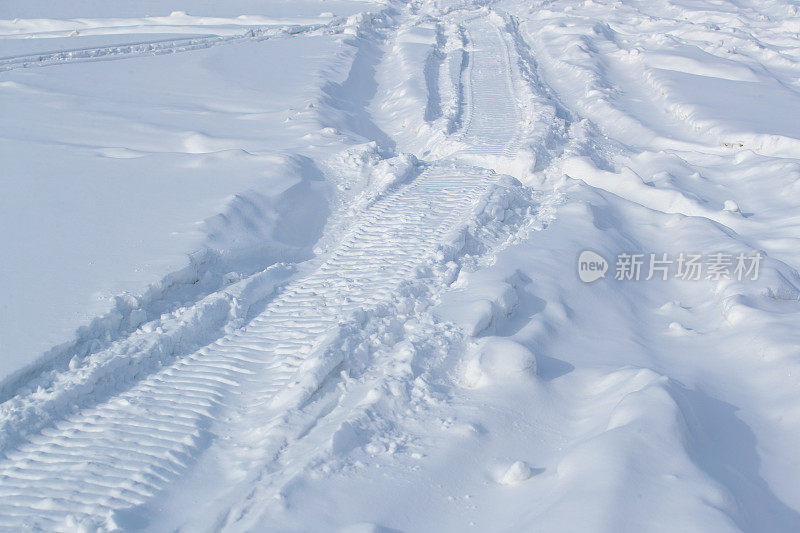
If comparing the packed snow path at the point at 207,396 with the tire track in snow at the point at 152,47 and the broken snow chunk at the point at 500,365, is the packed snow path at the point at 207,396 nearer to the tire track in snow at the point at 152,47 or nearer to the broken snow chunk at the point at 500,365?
the broken snow chunk at the point at 500,365

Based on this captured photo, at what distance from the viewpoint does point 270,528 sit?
297 centimetres

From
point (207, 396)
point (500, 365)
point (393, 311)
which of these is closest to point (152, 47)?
point (393, 311)

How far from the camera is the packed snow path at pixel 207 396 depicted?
325 centimetres

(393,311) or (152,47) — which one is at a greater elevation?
(152,47)

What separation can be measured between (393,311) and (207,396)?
142 cm

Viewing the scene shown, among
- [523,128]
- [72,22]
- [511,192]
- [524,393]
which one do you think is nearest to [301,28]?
[72,22]

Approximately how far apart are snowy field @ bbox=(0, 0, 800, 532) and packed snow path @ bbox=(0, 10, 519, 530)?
2 centimetres

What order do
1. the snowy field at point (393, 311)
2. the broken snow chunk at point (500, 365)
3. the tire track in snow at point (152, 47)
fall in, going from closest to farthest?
the snowy field at point (393, 311) → the broken snow chunk at point (500, 365) → the tire track in snow at point (152, 47)

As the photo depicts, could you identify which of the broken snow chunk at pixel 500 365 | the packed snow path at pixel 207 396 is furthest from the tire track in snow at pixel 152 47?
the broken snow chunk at pixel 500 365

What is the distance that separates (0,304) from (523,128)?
23.1 ft

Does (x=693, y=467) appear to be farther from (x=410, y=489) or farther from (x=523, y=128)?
(x=523, y=128)

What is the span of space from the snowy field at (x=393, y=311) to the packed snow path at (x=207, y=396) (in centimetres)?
2

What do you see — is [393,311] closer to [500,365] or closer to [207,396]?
[500,365]

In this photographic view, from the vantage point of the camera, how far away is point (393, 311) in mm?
4805
